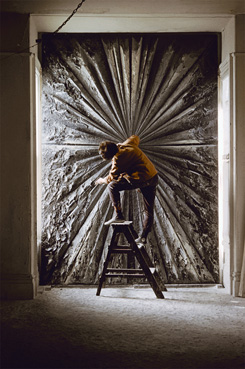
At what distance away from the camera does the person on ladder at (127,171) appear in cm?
486

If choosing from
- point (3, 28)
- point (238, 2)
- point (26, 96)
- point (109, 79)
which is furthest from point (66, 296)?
point (238, 2)

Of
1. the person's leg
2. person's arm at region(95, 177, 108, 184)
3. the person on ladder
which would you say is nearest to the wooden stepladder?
the person on ladder

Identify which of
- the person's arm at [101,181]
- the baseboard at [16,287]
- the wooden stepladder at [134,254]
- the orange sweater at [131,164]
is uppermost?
the orange sweater at [131,164]

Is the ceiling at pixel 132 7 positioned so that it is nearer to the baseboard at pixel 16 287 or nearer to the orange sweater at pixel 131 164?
the orange sweater at pixel 131 164

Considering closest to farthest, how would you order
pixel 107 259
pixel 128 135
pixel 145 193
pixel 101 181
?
pixel 107 259 < pixel 101 181 < pixel 145 193 < pixel 128 135

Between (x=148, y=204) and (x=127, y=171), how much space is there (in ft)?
1.61


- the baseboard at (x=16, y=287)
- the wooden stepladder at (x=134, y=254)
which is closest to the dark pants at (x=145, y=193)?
the wooden stepladder at (x=134, y=254)

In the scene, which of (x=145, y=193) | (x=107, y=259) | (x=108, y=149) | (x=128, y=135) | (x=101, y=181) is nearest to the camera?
(x=108, y=149)

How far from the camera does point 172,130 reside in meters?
5.48

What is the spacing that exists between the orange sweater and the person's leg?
0.40 feet

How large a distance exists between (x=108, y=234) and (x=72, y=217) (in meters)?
0.46

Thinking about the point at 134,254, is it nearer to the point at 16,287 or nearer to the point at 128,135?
the point at 16,287

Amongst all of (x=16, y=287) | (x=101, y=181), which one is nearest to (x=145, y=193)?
(x=101, y=181)

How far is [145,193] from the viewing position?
516 cm
